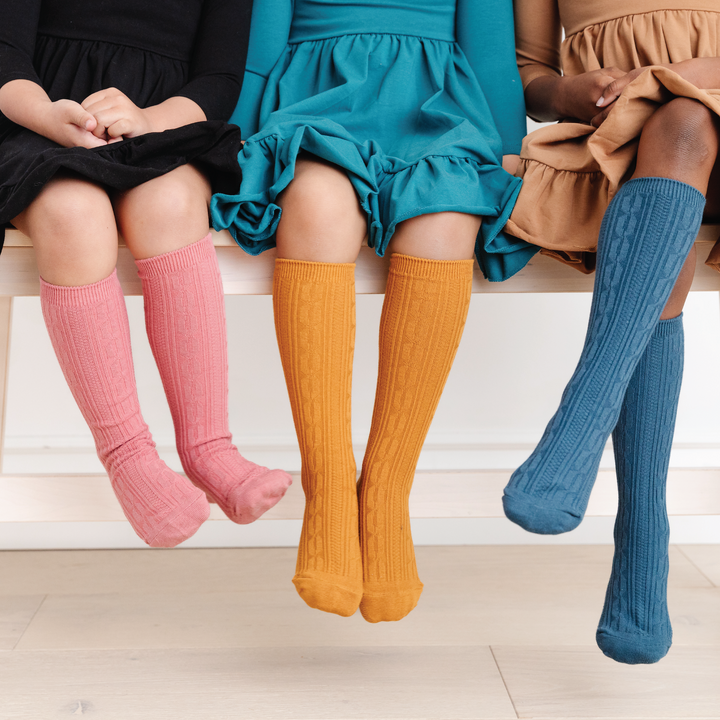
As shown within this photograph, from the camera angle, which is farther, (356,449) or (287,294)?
(356,449)

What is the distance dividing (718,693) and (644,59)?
0.70 m

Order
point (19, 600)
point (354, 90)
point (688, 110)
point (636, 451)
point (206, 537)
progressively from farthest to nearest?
1. point (206, 537)
2. point (19, 600)
3. point (354, 90)
4. point (636, 451)
5. point (688, 110)

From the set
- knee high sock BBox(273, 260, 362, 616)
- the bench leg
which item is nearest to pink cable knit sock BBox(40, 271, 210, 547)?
knee high sock BBox(273, 260, 362, 616)

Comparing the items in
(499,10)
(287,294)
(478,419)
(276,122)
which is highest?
→ (499,10)

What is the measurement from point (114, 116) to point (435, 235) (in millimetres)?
325

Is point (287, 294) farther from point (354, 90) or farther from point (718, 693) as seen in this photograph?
point (718, 693)

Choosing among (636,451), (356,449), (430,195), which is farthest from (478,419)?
(430,195)

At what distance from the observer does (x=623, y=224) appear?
624 millimetres

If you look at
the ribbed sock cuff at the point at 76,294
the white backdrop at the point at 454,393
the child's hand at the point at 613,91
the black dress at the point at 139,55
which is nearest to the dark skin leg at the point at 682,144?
the child's hand at the point at 613,91

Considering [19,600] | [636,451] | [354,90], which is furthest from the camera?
[19,600]

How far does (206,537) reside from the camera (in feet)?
3.97

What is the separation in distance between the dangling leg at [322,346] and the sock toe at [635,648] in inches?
10.0

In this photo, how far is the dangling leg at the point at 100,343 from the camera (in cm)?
64

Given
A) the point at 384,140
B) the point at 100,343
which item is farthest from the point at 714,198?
the point at 100,343
